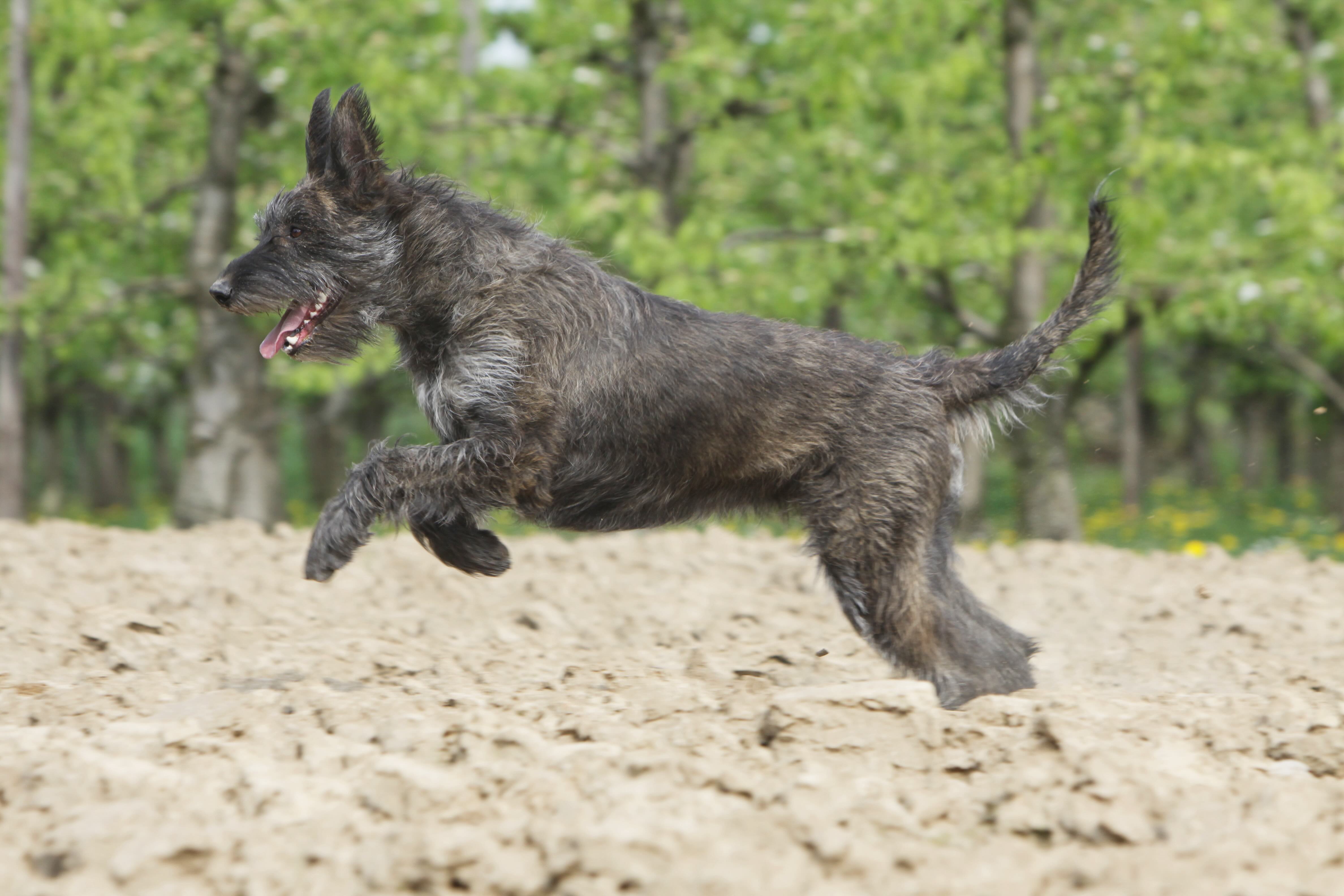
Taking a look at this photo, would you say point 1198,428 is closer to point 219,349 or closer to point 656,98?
point 656,98

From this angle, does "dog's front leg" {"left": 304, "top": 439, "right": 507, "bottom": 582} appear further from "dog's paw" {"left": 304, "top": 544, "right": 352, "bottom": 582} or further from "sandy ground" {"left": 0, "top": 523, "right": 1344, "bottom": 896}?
"sandy ground" {"left": 0, "top": 523, "right": 1344, "bottom": 896}

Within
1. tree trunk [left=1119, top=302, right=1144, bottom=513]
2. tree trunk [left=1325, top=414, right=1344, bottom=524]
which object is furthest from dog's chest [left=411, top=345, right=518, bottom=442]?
tree trunk [left=1325, top=414, right=1344, bottom=524]

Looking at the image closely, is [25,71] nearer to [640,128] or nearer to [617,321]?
[640,128]

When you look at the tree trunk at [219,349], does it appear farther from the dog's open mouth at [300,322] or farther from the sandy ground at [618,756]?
the dog's open mouth at [300,322]

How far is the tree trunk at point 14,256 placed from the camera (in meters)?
10.5

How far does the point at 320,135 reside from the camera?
473 centimetres

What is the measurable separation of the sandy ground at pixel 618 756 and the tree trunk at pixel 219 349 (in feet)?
17.5

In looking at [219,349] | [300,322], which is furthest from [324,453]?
[300,322]

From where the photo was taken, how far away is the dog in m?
4.53

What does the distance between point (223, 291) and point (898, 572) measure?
268 cm

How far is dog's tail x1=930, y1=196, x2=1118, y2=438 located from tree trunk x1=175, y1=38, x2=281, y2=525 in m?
8.36

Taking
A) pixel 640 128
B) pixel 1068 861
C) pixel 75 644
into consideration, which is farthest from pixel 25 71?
pixel 1068 861

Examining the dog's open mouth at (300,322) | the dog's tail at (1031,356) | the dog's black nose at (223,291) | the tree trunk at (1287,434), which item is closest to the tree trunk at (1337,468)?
the tree trunk at (1287,434)

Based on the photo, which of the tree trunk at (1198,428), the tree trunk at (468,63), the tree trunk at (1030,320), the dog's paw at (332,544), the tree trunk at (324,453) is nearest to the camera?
the dog's paw at (332,544)
